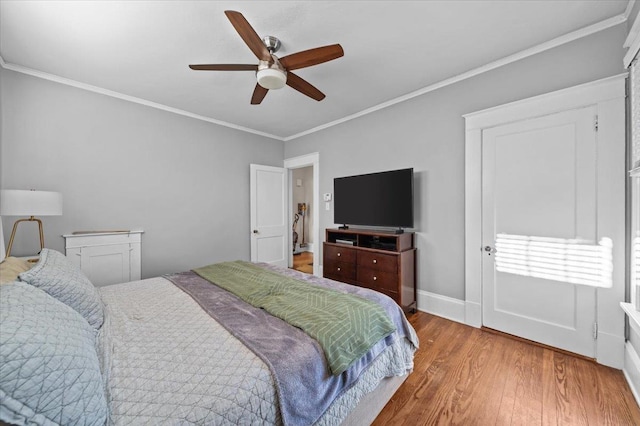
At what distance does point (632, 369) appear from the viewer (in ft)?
5.74

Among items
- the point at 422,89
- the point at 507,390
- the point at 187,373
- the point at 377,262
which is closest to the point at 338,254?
the point at 377,262

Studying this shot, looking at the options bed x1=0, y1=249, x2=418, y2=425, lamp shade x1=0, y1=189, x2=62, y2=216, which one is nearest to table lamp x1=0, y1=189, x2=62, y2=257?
lamp shade x1=0, y1=189, x2=62, y2=216

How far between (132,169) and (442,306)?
4105 millimetres

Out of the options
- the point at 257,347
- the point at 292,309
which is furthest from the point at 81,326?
the point at 292,309

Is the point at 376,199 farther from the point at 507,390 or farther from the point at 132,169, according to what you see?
the point at 132,169

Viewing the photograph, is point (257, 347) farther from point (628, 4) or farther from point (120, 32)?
point (628, 4)

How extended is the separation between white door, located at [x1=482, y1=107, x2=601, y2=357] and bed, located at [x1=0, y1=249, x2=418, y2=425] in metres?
1.41

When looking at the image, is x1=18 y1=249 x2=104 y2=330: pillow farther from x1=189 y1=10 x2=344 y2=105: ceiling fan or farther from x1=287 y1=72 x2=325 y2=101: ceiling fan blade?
x1=287 y1=72 x2=325 y2=101: ceiling fan blade

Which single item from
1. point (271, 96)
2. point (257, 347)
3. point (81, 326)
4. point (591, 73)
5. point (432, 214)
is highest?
point (271, 96)

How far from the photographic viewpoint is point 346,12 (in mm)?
1865

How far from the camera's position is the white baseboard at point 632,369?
1656mm

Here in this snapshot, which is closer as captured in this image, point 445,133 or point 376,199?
point 445,133

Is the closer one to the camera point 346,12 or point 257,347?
point 257,347

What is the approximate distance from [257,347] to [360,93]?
296 centimetres
